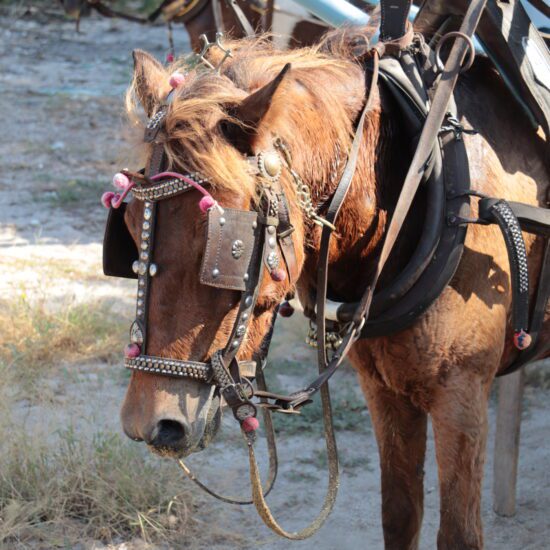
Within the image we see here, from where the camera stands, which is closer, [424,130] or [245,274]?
[245,274]

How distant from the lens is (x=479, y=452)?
2186 mm

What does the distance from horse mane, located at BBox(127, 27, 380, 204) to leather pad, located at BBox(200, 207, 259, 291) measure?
0.06m

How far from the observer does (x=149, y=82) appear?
195 centimetres

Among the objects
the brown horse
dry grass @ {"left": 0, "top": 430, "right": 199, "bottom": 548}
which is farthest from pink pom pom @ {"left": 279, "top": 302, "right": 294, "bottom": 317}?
dry grass @ {"left": 0, "top": 430, "right": 199, "bottom": 548}

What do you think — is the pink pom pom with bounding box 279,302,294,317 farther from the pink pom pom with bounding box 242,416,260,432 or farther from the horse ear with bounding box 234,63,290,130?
the horse ear with bounding box 234,63,290,130

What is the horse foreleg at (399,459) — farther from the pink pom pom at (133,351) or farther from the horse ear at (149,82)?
the horse ear at (149,82)

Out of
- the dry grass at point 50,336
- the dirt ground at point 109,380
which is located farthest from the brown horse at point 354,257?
the dry grass at point 50,336

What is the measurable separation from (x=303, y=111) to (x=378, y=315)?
53 cm

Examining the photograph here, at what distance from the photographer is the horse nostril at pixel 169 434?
5.74 feet

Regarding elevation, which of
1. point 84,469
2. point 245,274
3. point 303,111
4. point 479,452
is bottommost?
point 84,469

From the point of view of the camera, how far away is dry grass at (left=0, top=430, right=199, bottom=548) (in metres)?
3.01

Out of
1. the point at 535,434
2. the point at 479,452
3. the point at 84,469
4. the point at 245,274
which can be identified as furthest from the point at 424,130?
the point at 535,434

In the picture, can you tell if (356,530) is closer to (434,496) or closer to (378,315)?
(434,496)

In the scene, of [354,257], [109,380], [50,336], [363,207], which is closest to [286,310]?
[354,257]
